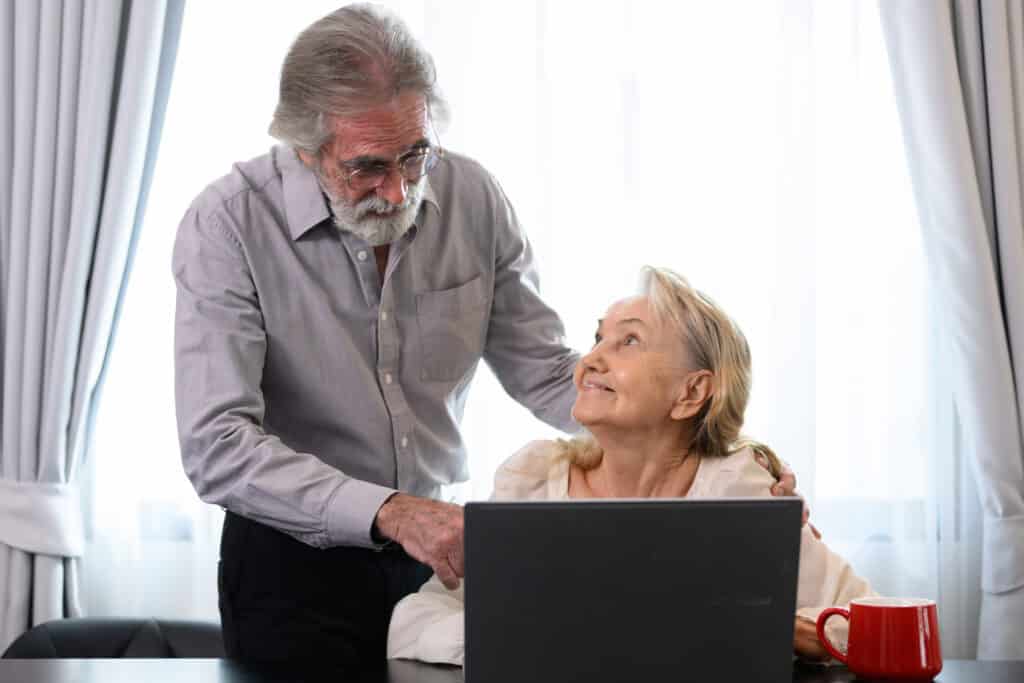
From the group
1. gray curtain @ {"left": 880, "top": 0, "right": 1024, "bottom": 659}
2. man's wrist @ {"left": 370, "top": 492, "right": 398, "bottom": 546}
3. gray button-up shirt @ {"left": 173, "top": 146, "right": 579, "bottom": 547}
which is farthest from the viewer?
gray curtain @ {"left": 880, "top": 0, "right": 1024, "bottom": 659}

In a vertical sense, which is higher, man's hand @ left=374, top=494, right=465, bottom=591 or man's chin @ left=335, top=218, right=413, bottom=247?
man's chin @ left=335, top=218, right=413, bottom=247

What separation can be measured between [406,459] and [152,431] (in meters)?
1.22

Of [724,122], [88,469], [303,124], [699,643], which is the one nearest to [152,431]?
[88,469]

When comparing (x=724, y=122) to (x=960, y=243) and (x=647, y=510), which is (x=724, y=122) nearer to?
(x=960, y=243)

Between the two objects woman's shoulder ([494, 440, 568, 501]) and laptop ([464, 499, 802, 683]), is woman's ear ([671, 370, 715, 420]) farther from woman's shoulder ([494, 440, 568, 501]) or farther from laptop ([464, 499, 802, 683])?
laptop ([464, 499, 802, 683])

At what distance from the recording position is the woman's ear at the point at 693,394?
2.02m

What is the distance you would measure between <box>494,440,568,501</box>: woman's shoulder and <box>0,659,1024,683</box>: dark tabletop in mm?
493

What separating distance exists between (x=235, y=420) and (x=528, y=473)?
477mm

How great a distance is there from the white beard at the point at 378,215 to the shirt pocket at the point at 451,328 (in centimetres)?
19

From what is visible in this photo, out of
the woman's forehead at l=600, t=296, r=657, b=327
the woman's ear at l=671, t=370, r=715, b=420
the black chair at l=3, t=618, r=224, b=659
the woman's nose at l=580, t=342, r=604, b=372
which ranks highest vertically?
the woman's forehead at l=600, t=296, r=657, b=327

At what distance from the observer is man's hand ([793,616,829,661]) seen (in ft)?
5.22

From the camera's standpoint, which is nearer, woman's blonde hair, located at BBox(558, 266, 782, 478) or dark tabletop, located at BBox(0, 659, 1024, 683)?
dark tabletop, located at BBox(0, 659, 1024, 683)

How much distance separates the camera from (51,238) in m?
3.21

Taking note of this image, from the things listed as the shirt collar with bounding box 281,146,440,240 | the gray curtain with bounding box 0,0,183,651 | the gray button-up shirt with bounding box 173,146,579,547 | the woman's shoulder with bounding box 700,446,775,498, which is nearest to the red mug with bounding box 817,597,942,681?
the woman's shoulder with bounding box 700,446,775,498
